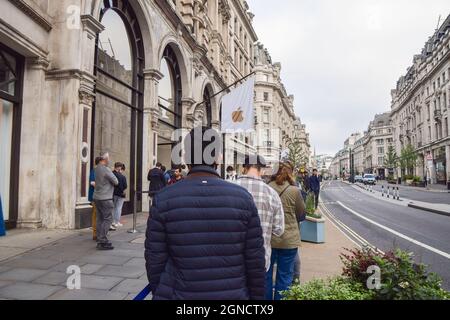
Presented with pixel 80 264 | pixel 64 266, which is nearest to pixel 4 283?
pixel 64 266

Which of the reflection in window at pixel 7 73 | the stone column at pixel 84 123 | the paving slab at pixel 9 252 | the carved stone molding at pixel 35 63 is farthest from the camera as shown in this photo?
the stone column at pixel 84 123

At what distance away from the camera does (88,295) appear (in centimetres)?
413

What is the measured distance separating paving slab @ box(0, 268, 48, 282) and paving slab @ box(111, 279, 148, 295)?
1.27 meters

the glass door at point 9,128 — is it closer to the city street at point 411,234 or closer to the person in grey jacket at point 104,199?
the person in grey jacket at point 104,199

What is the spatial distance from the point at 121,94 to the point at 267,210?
10.2 metres

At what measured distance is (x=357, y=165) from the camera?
159m

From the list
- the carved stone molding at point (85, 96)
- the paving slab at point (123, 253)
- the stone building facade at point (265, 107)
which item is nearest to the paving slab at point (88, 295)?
the paving slab at point (123, 253)

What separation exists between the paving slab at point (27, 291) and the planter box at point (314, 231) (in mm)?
5904

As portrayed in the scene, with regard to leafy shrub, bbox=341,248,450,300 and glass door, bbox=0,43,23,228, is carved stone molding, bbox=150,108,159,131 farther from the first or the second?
leafy shrub, bbox=341,248,450,300

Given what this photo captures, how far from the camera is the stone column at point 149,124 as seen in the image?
1308cm

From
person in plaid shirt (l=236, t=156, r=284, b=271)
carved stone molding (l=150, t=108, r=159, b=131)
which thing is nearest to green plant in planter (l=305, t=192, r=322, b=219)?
person in plaid shirt (l=236, t=156, r=284, b=271)

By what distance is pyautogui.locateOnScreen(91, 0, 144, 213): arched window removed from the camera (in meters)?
10.7

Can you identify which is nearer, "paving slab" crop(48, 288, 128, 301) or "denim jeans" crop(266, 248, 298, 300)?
"denim jeans" crop(266, 248, 298, 300)
